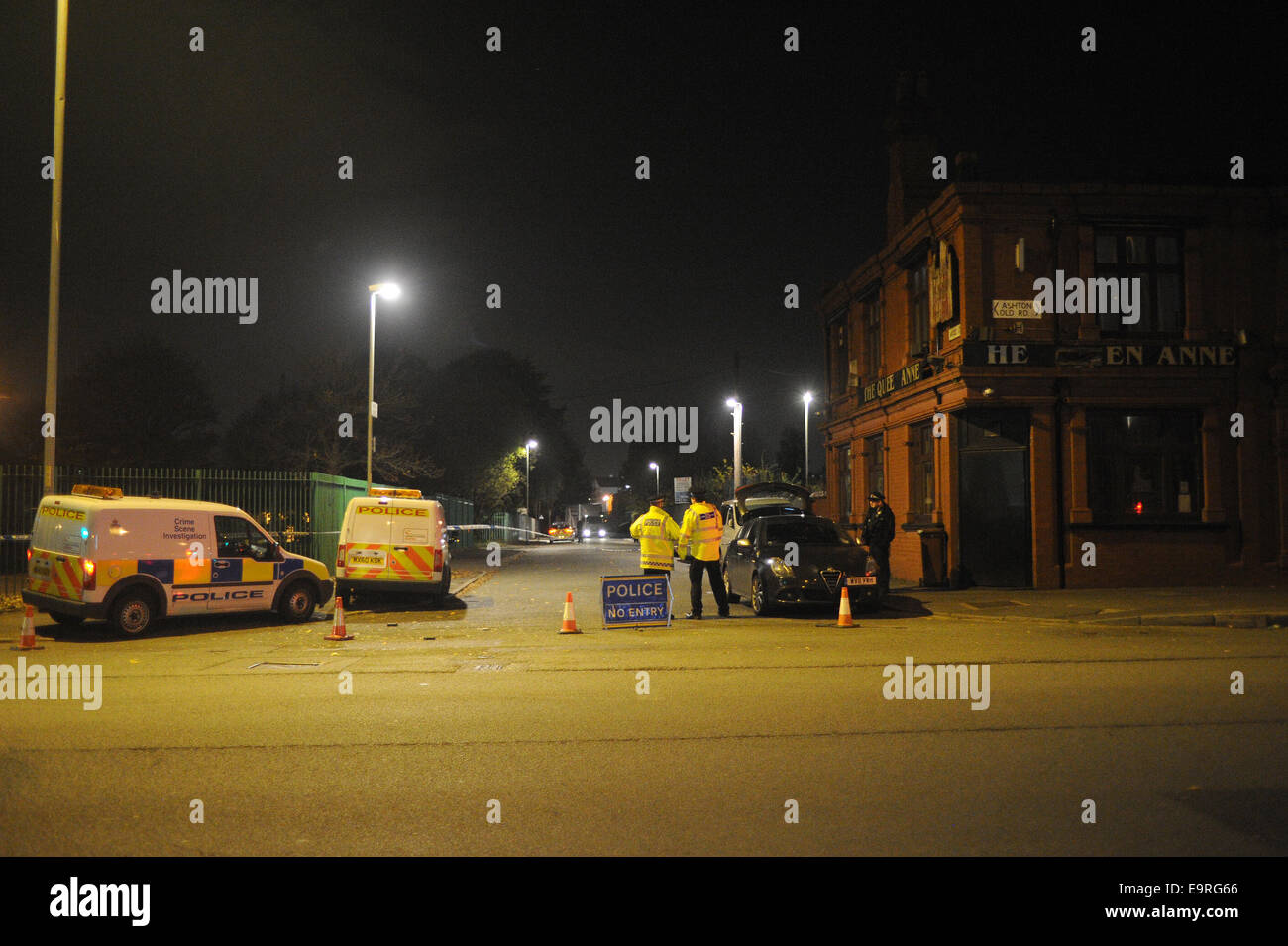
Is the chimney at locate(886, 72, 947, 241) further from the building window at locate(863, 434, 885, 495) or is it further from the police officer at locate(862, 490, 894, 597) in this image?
the police officer at locate(862, 490, 894, 597)

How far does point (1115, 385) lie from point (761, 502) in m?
10.4

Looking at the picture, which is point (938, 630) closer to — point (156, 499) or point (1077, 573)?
point (1077, 573)

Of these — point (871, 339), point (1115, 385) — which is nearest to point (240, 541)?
point (1115, 385)

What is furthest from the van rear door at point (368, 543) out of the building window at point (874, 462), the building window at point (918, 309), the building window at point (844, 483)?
the building window at point (844, 483)

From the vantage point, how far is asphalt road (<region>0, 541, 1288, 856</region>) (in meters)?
5.05

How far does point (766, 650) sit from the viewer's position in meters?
12.2

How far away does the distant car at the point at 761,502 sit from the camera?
24438 mm

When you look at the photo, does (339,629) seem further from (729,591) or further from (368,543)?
(729,591)

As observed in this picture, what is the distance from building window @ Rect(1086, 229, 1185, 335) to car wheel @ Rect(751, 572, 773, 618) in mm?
9273

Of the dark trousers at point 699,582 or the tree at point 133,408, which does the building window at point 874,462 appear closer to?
the dark trousers at point 699,582

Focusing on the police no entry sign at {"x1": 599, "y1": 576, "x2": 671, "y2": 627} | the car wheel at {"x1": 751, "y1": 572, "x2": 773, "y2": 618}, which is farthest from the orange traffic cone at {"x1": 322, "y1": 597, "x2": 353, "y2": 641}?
the car wheel at {"x1": 751, "y1": 572, "x2": 773, "y2": 618}

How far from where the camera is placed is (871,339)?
1052 inches
